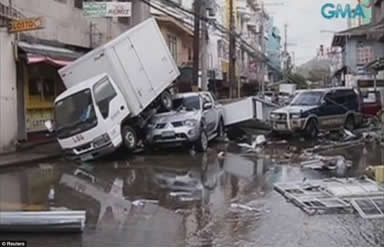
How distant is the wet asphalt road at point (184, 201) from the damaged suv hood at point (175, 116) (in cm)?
130

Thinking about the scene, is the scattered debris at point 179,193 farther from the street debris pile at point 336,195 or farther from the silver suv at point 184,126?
the silver suv at point 184,126

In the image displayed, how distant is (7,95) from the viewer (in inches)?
770

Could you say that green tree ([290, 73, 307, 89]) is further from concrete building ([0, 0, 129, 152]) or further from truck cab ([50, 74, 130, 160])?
truck cab ([50, 74, 130, 160])

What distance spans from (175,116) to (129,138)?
6.33 ft

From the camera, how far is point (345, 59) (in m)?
55.4

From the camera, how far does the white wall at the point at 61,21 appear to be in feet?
72.4

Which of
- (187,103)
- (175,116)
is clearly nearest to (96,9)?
(187,103)

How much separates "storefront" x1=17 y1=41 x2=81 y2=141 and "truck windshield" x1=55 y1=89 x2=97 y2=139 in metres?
3.28

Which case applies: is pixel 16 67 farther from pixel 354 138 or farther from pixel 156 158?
pixel 354 138

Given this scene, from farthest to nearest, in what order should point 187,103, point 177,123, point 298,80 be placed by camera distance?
point 298,80, point 187,103, point 177,123

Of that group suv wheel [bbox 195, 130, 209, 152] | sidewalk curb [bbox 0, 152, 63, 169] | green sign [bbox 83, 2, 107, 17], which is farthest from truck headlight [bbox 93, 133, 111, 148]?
green sign [bbox 83, 2, 107, 17]

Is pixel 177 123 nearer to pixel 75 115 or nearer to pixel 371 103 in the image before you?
pixel 75 115

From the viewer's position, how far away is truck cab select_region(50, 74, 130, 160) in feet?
56.9

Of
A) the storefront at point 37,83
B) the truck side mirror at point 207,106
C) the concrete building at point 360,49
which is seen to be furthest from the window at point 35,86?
the concrete building at point 360,49
